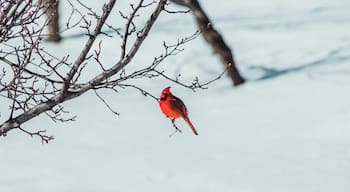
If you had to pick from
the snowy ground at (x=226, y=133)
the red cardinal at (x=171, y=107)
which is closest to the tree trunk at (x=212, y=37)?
the snowy ground at (x=226, y=133)

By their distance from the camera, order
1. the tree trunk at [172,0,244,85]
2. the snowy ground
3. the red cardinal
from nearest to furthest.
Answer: the red cardinal < the snowy ground < the tree trunk at [172,0,244,85]

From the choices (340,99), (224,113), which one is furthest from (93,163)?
(340,99)

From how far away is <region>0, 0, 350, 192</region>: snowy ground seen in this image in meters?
8.59

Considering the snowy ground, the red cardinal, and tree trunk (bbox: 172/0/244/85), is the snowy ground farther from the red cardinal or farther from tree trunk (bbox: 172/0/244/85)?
the red cardinal

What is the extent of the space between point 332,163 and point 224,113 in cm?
227

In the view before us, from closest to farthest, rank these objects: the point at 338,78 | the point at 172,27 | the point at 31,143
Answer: the point at 31,143 < the point at 338,78 < the point at 172,27

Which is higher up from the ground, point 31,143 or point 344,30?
point 31,143

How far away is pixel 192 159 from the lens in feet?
30.2

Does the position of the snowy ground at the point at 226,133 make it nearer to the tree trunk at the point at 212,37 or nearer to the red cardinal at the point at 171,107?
the tree trunk at the point at 212,37

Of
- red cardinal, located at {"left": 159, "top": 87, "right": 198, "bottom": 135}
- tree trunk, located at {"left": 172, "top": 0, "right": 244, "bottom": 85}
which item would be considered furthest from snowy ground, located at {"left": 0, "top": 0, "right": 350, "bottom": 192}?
red cardinal, located at {"left": 159, "top": 87, "right": 198, "bottom": 135}

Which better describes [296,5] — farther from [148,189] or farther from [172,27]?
[148,189]

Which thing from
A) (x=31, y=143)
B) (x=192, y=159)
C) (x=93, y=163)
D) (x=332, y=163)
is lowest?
(x=332, y=163)

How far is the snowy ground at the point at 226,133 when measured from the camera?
8586 mm

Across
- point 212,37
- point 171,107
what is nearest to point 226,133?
point 212,37
